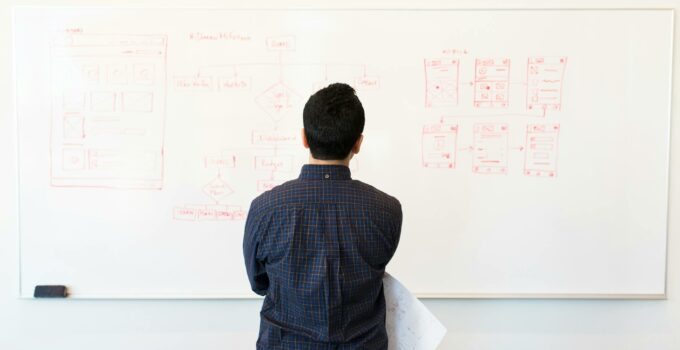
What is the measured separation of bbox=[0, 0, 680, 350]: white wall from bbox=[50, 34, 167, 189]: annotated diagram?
1.29 ft

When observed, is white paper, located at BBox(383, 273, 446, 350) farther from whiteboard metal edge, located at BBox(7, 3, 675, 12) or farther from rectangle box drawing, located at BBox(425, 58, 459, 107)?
whiteboard metal edge, located at BBox(7, 3, 675, 12)

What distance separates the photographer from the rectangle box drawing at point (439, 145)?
77.8 inches

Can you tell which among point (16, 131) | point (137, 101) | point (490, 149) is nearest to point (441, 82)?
point (490, 149)

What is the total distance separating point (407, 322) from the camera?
1353 mm

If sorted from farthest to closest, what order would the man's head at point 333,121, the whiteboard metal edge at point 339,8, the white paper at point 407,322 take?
the whiteboard metal edge at point 339,8 < the white paper at point 407,322 < the man's head at point 333,121

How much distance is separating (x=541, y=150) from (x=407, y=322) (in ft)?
3.40

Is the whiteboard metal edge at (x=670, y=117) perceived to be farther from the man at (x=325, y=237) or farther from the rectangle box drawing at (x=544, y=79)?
the man at (x=325, y=237)

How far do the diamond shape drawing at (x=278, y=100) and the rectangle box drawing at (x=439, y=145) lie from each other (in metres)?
0.56

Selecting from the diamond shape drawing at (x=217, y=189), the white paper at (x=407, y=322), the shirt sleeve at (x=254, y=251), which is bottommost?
the white paper at (x=407, y=322)

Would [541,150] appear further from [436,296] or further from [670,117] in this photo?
[436,296]

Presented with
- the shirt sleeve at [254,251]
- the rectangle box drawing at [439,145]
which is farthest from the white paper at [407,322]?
the rectangle box drawing at [439,145]

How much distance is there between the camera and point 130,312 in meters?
2.04

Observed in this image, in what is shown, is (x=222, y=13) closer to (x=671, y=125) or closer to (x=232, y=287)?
(x=232, y=287)

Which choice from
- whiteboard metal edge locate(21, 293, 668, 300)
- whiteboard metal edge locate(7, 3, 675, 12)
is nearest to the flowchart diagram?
whiteboard metal edge locate(7, 3, 675, 12)
